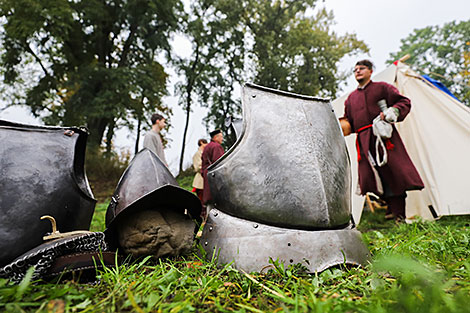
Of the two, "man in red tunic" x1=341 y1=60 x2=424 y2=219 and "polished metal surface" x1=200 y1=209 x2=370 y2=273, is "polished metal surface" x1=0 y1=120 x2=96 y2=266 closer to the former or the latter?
"polished metal surface" x1=200 y1=209 x2=370 y2=273

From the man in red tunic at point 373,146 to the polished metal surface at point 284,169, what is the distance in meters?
1.69

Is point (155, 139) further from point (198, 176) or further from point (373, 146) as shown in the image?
point (373, 146)

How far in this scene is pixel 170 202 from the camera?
5.64ft

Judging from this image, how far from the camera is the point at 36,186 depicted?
1.33 m

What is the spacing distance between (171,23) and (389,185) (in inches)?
464

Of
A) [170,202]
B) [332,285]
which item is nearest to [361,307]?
[332,285]

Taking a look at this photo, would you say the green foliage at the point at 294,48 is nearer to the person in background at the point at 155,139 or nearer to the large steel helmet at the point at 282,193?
the person in background at the point at 155,139

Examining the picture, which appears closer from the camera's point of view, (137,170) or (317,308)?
(317,308)

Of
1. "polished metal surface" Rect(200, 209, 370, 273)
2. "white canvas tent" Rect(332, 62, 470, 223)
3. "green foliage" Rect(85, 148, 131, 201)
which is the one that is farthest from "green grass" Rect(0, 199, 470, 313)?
"green foliage" Rect(85, 148, 131, 201)

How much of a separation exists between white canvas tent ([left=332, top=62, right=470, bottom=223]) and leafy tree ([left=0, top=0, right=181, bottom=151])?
897 centimetres

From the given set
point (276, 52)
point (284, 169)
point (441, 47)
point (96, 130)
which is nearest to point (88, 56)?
point (96, 130)

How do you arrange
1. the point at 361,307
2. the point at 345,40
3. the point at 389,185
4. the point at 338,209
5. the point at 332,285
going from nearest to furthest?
the point at 361,307 < the point at 332,285 < the point at 338,209 < the point at 389,185 < the point at 345,40

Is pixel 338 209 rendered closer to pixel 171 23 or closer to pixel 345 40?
pixel 171 23

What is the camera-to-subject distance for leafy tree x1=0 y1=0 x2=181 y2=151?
31.4 ft
